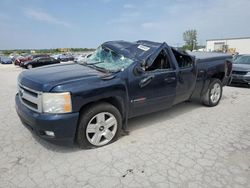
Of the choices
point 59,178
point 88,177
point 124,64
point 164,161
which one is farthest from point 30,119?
point 164,161

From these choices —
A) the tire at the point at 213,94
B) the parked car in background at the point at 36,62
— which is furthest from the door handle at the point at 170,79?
the parked car in background at the point at 36,62

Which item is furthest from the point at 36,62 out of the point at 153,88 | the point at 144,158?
the point at 144,158

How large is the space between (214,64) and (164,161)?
3470 mm

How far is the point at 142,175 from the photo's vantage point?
2711 mm

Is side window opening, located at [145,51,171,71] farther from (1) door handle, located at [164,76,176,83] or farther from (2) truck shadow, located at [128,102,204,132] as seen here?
(2) truck shadow, located at [128,102,204,132]

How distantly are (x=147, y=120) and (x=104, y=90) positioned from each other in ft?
5.83

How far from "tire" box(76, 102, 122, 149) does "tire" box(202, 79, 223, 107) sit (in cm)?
303

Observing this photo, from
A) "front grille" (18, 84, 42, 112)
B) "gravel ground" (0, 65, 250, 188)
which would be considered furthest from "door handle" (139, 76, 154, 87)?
"front grille" (18, 84, 42, 112)

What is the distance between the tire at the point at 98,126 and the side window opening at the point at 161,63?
48.0 inches

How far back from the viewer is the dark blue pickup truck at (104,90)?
2.90 m

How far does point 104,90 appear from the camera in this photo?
10.4 feet

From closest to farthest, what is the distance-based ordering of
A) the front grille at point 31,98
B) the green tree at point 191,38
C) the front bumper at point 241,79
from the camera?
the front grille at point 31,98 → the front bumper at point 241,79 → the green tree at point 191,38

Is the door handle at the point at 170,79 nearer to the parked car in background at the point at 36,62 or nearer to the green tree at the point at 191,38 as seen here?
the parked car in background at the point at 36,62

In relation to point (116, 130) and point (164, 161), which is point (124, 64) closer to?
point (116, 130)
